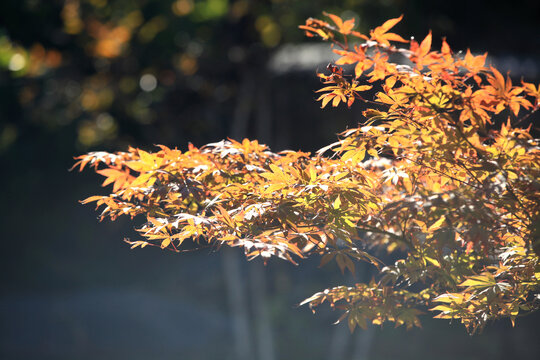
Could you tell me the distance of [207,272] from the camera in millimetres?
7684

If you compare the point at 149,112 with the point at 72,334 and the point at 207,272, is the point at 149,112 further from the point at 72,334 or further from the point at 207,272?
the point at 72,334

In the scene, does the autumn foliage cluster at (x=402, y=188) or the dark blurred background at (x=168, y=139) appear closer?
the autumn foliage cluster at (x=402, y=188)

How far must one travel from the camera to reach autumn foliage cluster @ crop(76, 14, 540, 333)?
5.05 feet

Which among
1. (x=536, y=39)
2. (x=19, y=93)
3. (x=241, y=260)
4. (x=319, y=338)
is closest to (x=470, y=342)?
(x=319, y=338)

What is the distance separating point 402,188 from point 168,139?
5.36 m

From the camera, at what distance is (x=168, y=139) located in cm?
705

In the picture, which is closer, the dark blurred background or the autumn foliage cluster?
Result: the autumn foliage cluster

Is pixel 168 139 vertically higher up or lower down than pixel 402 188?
higher up

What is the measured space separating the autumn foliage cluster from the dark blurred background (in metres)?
3.19

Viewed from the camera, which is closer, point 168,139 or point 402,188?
point 402,188

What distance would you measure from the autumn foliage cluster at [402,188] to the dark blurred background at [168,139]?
3.19 m

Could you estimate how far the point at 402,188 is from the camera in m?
2.03

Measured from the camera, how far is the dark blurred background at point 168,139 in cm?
587

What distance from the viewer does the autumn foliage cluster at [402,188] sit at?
154cm
